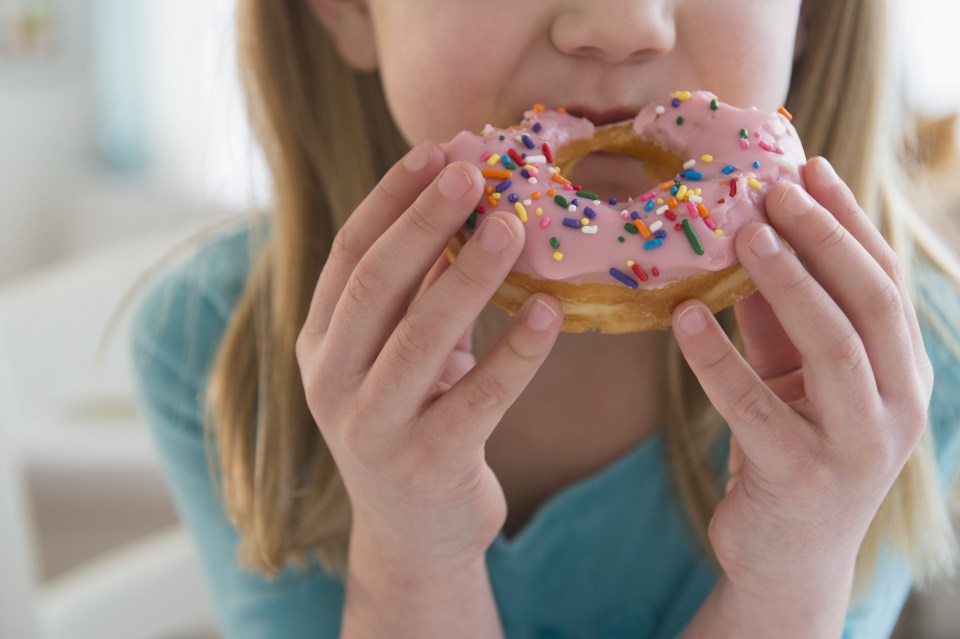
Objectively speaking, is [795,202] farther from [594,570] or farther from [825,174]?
[594,570]

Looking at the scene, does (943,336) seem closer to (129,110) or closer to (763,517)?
(763,517)

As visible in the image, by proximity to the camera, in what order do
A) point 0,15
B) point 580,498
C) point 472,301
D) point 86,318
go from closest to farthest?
point 472,301, point 580,498, point 86,318, point 0,15

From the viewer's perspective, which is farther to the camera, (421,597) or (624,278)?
(421,597)

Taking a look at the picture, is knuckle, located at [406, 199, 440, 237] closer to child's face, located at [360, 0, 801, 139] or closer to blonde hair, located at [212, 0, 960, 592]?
child's face, located at [360, 0, 801, 139]

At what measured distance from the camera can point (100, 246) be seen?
475 cm

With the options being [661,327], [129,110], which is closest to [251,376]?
[661,327]

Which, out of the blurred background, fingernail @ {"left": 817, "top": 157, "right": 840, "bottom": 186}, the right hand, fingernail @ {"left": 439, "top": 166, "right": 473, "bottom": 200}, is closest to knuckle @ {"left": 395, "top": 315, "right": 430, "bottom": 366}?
the right hand

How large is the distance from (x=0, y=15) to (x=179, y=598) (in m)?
3.40

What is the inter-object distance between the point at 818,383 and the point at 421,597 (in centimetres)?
47

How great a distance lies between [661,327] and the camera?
0.90 m

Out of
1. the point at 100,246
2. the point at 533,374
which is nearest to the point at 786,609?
the point at 533,374

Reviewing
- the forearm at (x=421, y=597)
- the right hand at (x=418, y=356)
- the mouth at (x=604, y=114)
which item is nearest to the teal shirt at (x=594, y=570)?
the forearm at (x=421, y=597)

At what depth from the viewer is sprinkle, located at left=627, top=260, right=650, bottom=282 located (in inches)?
32.3

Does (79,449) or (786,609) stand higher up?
(786,609)
